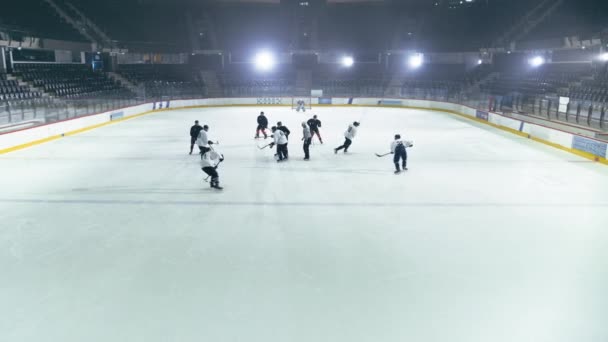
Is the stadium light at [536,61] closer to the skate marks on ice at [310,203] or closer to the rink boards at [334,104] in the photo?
the rink boards at [334,104]

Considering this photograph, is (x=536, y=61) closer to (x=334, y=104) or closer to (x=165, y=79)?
(x=334, y=104)

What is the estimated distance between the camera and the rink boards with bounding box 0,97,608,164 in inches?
660

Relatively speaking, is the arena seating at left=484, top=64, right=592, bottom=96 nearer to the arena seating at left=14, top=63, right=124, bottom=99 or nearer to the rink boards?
the rink boards

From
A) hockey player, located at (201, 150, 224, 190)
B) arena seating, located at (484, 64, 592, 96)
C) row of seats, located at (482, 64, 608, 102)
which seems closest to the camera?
hockey player, located at (201, 150, 224, 190)

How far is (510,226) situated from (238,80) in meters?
41.4

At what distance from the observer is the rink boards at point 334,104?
16.8 m

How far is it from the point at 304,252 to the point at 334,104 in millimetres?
34711

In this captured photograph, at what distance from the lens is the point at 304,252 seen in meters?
7.74

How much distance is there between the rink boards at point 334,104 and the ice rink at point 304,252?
5.70 feet

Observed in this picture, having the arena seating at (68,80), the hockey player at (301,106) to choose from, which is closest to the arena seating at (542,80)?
the hockey player at (301,106)

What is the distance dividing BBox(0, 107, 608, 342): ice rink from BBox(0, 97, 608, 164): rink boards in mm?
1736

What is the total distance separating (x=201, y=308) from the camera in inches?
231

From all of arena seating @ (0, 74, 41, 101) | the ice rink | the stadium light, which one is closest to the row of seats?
the stadium light

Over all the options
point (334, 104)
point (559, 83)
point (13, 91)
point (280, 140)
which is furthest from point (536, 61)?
point (13, 91)
